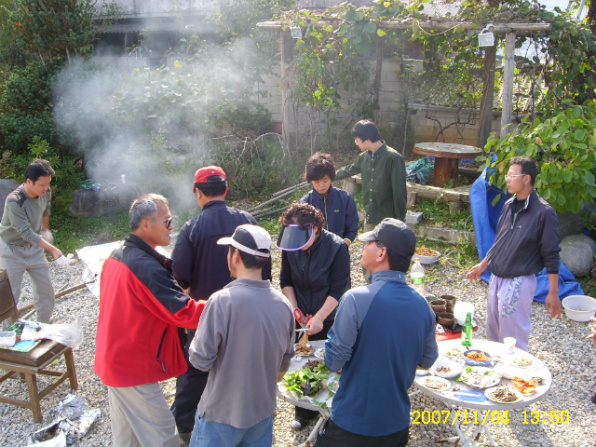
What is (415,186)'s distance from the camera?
8789 mm

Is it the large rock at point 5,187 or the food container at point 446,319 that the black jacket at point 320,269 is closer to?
the food container at point 446,319

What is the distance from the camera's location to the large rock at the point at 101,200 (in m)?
10.0

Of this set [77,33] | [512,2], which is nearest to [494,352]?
[512,2]

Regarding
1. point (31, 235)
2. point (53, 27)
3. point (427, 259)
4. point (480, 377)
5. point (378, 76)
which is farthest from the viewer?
point (378, 76)

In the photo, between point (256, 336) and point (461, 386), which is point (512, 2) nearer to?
point (461, 386)

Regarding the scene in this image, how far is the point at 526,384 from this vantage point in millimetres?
3393

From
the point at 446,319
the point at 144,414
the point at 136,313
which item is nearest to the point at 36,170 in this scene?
the point at 136,313

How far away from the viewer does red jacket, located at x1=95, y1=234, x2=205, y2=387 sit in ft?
9.52

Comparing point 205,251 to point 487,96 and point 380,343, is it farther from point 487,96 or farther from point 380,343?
point 487,96

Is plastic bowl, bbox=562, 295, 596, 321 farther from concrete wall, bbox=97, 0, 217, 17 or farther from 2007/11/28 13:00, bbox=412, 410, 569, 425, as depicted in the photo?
concrete wall, bbox=97, 0, 217, 17

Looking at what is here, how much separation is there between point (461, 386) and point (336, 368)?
52.5 inches

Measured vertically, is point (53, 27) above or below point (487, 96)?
above

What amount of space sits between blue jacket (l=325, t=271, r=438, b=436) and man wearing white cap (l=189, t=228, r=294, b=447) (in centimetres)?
33

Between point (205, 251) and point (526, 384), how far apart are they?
2.48m
